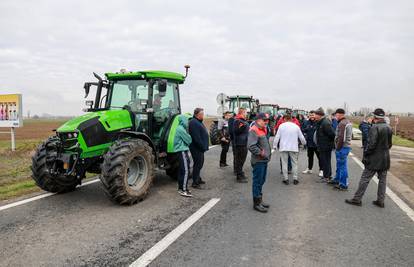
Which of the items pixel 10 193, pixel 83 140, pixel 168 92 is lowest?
pixel 10 193

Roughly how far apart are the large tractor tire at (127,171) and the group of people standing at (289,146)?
829mm

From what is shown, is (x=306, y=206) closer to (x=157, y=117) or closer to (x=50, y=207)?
(x=157, y=117)

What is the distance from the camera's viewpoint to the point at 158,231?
459 cm

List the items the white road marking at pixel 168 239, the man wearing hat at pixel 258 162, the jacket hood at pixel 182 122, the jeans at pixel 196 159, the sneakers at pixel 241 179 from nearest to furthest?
the white road marking at pixel 168 239, the man wearing hat at pixel 258 162, the jacket hood at pixel 182 122, the jeans at pixel 196 159, the sneakers at pixel 241 179

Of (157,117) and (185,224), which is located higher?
(157,117)

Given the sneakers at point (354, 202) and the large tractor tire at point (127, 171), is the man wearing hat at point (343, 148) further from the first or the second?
the large tractor tire at point (127, 171)

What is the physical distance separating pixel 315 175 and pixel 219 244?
5.82 metres

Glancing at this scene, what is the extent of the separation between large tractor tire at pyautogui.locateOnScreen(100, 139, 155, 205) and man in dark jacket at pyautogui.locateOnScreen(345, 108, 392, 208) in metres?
4.15

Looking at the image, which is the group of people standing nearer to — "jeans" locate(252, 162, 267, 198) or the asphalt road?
"jeans" locate(252, 162, 267, 198)

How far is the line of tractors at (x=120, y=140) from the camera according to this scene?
556 centimetres

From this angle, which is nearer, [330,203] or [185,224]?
[185,224]

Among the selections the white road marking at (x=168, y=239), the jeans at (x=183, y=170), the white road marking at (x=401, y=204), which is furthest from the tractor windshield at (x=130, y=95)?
the white road marking at (x=401, y=204)

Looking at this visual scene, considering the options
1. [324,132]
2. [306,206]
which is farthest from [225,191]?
[324,132]

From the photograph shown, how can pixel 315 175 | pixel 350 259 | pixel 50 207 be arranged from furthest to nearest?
pixel 315 175, pixel 50 207, pixel 350 259
